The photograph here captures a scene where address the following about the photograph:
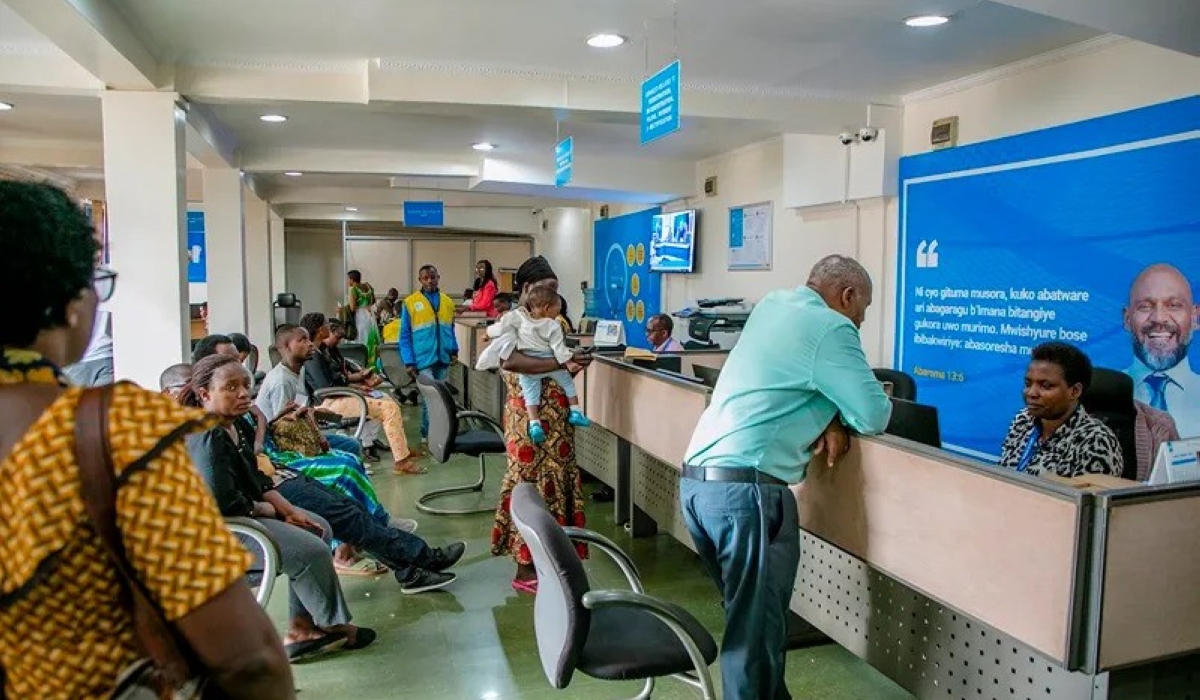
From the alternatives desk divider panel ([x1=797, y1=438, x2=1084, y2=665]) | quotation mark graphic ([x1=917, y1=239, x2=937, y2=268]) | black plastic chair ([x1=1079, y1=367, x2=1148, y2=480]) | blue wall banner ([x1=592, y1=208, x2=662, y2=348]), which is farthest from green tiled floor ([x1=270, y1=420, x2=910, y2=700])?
blue wall banner ([x1=592, y1=208, x2=662, y2=348])

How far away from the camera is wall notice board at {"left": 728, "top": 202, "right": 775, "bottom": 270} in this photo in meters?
6.80

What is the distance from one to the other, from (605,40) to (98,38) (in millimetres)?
2170

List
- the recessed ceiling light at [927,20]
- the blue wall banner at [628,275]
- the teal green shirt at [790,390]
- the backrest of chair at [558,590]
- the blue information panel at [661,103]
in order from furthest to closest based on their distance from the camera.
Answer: the blue wall banner at [628,275]
the blue information panel at [661,103]
the recessed ceiling light at [927,20]
the teal green shirt at [790,390]
the backrest of chair at [558,590]

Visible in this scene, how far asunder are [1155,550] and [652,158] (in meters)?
6.79

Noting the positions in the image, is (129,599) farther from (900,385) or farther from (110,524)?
(900,385)

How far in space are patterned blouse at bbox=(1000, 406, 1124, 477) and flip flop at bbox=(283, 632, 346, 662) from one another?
2.35 meters

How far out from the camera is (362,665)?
291 centimetres

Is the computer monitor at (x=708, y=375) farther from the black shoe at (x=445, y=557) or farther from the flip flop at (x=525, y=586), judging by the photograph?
the black shoe at (x=445, y=557)

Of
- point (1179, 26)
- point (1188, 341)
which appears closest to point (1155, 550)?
point (1179, 26)

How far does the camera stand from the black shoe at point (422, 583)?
3535mm

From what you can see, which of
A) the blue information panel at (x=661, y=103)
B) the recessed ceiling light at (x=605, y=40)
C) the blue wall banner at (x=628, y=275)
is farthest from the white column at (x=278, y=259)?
the blue information panel at (x=661, y=103)

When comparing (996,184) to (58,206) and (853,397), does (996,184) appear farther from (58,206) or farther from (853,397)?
(58,206)

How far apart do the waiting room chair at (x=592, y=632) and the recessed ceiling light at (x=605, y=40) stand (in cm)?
262

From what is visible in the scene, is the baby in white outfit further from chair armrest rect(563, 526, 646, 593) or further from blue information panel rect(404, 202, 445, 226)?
blue information panel rect(404, 202, 445, 226)
